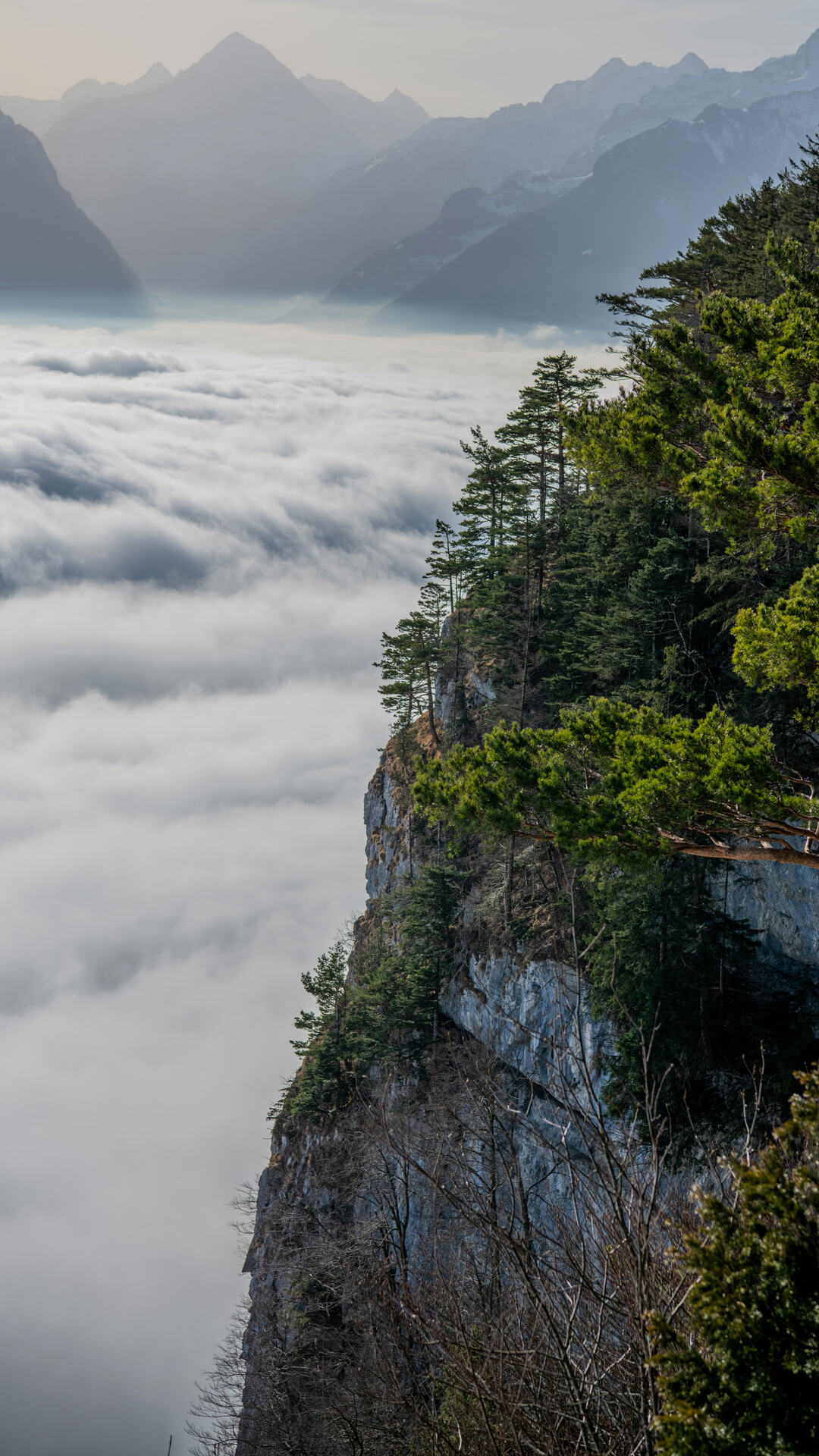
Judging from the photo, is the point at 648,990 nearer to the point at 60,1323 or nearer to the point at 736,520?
the point at 736,520

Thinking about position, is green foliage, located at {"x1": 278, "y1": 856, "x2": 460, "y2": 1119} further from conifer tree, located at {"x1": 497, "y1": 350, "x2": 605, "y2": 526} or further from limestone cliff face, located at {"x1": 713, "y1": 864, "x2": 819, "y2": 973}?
conifer tree, located at {"x1": 497, "y1": 350, "x2": 605, "y2": 526}

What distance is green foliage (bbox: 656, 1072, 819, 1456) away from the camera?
376 cm

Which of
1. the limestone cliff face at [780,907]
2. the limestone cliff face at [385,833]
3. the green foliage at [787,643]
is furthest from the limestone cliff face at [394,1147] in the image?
the green foliage at [787,643]

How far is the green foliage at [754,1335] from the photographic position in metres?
3.76

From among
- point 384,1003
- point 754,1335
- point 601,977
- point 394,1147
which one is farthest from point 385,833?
point 754,1335

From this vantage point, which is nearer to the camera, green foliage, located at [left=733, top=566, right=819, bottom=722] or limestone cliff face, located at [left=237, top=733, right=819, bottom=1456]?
green foliage, located at [left=733, top=566, right=819, bottom=722]

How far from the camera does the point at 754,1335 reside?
3.84m

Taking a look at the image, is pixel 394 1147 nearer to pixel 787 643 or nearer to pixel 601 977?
pixel 787 643

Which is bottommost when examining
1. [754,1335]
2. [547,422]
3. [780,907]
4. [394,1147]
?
[394,1147]

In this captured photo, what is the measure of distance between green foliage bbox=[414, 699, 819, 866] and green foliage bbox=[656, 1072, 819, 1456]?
14.9 feet

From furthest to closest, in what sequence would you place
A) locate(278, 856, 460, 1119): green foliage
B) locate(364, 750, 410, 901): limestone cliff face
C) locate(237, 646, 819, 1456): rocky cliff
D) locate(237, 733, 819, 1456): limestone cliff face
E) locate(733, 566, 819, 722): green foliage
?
locate(364, 750, 410, 901): limestone cliff face
locate(278, 856, 460, 1119): green foliage
locate(237, 733, 819, 1456): limestone cliff face
locate(237, 646, 819, 1456): rocky cliff
locate(733, 566, 819, 722): green foliage

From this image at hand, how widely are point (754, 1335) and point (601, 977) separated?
45.0 feet

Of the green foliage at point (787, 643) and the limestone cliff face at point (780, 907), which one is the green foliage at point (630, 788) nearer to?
the green foliage at point (787, 643)

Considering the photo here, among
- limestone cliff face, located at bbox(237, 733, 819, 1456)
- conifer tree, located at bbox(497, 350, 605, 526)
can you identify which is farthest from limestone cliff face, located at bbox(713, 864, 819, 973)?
conifer tree, located at bbox(497, 350, 605, 526)
